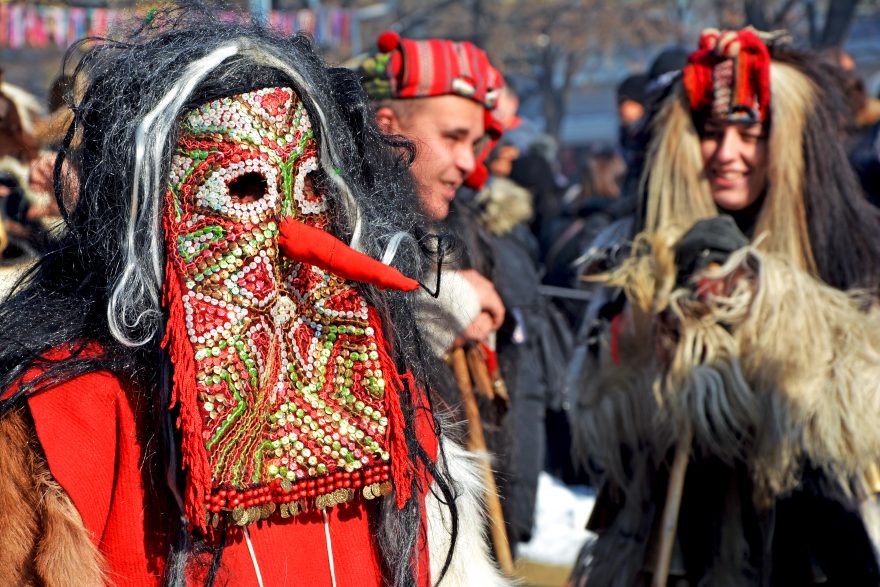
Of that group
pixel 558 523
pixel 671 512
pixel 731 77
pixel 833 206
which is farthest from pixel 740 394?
pixel 558 523

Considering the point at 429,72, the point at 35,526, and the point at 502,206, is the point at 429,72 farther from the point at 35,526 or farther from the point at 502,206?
the point at 35,526

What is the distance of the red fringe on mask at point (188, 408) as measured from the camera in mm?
1524

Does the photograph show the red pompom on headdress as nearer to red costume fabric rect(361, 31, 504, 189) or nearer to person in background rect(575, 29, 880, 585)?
person in background rect(575, 29, 880, 585)

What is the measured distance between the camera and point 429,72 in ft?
10.3

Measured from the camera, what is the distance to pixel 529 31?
18.4 meters

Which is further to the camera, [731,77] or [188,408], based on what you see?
[731,77]

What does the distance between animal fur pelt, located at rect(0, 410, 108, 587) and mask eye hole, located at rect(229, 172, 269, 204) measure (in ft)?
1.56

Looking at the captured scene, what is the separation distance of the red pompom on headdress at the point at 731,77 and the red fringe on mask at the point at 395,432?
181 cm

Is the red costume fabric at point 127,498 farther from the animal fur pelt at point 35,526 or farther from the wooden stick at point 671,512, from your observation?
the wooden stick at point 671,512

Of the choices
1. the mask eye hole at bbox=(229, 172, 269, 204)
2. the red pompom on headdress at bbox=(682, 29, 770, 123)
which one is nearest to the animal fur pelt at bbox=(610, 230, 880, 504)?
the red pompom on headdress at bbox=(682, 29, 770, 123)

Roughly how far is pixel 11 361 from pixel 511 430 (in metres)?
2.49

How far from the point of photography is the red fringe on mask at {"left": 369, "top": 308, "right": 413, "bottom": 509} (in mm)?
1701

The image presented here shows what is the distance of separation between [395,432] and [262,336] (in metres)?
0.27

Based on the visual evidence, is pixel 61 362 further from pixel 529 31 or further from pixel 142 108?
pixel 529 31
